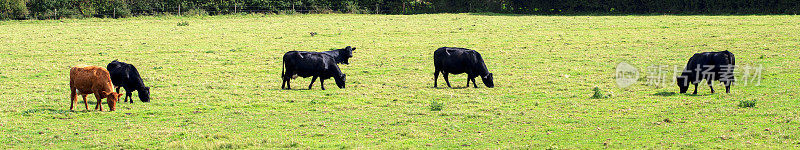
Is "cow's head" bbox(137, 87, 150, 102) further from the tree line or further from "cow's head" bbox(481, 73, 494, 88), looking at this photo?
the tree line

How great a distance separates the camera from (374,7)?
73.0m

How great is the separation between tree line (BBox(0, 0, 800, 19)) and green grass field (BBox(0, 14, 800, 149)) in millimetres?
18688

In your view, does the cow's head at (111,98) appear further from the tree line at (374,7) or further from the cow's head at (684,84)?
the tree line at (374,7)

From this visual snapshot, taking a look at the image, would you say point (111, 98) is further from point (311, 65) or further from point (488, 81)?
point (488, 81)

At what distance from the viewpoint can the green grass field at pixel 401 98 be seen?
15031mm

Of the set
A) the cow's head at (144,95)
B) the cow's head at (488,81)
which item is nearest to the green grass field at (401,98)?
the cow's head at (144,95)

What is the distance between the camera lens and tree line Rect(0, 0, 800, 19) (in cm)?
5984

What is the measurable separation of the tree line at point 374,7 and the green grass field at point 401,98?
18.7 meters

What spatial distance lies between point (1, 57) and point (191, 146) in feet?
76.6

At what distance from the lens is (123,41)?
40.5 m

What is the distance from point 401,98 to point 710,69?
8.17 m

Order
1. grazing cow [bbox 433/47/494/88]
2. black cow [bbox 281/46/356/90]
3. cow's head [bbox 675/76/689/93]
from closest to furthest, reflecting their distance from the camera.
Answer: cow's head [bbox 675/76/689/93], black cow [bbox 281/46/356/90], grazing cow [bbox 433/47/494/88]

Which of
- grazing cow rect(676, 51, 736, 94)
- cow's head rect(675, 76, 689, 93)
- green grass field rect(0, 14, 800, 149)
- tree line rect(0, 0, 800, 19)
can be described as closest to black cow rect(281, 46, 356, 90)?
green grass field rect(0, 14, 800, 149)

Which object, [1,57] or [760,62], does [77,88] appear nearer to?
[1,57]
